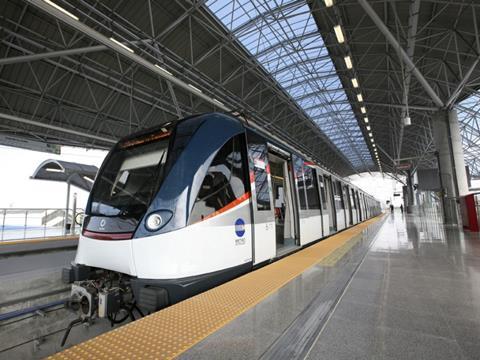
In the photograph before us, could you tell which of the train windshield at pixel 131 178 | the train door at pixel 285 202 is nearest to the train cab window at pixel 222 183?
the train windshield at pixel 131 178

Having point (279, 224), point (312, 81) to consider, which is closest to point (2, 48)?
point (279, 224)

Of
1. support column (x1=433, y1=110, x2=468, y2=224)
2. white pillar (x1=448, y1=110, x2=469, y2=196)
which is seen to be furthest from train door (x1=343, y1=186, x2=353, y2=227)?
white pillar (x1=448, y1=110, x2=469, y2=196)

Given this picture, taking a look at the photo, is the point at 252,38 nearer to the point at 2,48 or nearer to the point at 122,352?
the point at 2,48

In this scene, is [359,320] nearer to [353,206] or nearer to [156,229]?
[156,229]

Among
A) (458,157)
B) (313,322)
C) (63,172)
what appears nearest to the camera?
(313,322)

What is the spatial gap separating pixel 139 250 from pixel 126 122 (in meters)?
17.0

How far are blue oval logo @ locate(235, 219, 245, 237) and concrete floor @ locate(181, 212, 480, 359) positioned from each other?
0.93 meters

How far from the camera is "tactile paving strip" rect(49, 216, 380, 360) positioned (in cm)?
163

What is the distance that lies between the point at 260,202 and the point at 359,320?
7.48 ft

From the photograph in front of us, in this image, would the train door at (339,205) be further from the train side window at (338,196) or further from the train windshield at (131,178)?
the train windshield at (131,178)

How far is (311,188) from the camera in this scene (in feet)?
24.5

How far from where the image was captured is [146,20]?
11.7 m

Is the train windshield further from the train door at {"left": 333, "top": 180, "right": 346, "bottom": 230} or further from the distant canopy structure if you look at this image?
the distant canopy structure

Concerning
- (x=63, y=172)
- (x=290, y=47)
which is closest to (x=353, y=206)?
(x=290, y=47)
